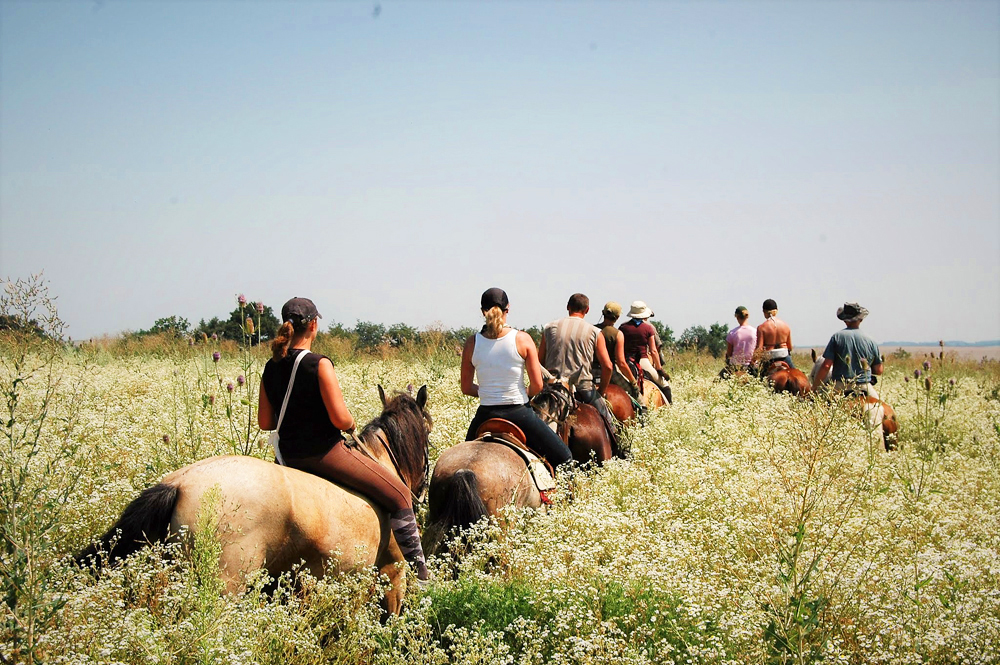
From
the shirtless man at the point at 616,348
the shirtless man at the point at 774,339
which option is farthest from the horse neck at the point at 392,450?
the shirtless man at the point at 774,339

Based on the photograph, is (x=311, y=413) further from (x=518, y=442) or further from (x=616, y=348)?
(x=616, y=348)

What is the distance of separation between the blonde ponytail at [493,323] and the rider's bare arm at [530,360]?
19cm

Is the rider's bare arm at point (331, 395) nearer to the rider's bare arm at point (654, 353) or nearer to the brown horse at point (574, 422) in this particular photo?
the brown horse at point (574, 422)

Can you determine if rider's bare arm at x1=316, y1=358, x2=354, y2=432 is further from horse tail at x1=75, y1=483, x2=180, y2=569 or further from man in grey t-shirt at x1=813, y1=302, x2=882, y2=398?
man in grey t-shirt at x1=813, y1=302, x2=882, y2=398

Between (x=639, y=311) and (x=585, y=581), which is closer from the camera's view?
(x=585, y=581)

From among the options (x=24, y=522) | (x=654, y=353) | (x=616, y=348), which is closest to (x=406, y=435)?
(x=24, y=522)

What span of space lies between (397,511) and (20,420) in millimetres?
2451

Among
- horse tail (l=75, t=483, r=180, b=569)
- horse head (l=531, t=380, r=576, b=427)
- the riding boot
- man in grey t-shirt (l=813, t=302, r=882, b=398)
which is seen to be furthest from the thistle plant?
man in grey t-shirt (l=813, t=302, r=882, b=398)

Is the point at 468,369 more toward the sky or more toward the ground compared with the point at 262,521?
more toward the sky

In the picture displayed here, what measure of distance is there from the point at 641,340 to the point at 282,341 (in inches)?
320

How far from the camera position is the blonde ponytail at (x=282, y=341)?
14.3 feet

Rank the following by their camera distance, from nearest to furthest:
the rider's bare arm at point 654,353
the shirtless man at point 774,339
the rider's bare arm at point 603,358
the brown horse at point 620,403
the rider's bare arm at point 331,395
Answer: the rider's bare arm at point 331,395
the rider's bare arm at point 603,358
the brown horse at point 620,403
the rider's bare arm at point 654,353
the shirtless man at point 774,339

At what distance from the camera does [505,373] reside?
6184mm

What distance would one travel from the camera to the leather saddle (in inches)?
236
